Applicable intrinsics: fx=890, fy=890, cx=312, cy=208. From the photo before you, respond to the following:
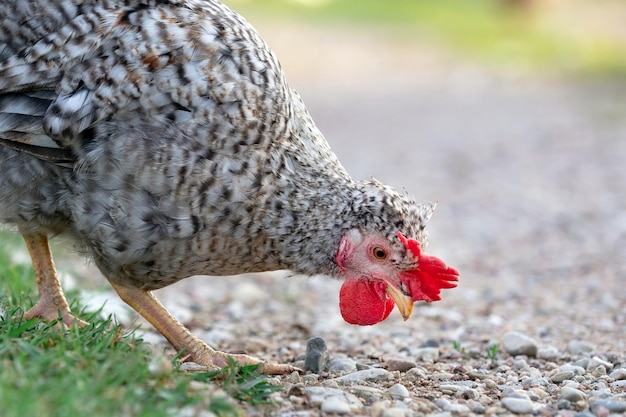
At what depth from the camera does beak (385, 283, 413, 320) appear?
450 centimetres

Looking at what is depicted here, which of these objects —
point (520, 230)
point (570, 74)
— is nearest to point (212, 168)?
point (520, 230)

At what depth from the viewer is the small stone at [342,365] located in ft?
15.8

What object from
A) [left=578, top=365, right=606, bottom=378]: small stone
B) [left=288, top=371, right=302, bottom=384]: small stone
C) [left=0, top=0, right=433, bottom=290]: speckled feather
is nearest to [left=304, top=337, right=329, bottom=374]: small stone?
[left=288, top=371, right=302, bottom=384]: small stone

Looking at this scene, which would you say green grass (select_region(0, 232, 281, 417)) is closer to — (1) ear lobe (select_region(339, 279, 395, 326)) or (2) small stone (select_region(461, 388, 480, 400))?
(1) ear lobe (select_region(339, 279, 395, 326))

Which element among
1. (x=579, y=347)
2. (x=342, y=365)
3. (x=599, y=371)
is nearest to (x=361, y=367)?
(x=342, y=365)

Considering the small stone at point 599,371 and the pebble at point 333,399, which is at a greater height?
the small stone at point 599,371

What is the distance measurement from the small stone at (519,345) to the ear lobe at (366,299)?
113cm

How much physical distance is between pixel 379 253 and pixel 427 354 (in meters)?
1.06

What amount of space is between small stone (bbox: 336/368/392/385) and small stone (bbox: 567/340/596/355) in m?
1.47

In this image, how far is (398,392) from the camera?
13.7ft

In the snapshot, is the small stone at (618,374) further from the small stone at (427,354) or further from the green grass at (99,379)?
the green grass at (99,379)

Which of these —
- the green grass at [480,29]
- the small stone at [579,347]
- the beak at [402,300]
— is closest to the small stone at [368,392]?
the beak at [402,300]

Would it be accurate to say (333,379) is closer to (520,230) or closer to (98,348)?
(98,348)

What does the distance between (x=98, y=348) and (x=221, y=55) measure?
1611mm
